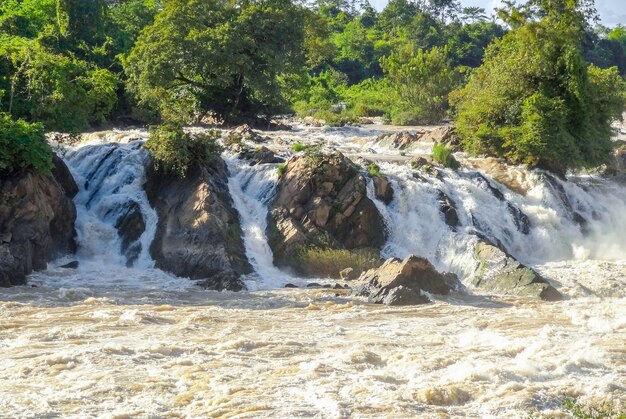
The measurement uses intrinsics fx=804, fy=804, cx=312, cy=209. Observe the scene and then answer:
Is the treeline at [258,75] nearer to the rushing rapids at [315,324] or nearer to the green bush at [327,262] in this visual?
the rushing rapids at [315,324]

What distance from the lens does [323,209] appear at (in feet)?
65.0

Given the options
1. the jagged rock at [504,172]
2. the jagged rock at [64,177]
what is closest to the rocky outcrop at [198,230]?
the jagged rock at [64,177]

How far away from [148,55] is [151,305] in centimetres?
1816

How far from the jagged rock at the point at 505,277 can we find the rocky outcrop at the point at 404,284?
1.07m

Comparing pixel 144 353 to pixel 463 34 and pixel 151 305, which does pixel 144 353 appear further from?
pixel 463 34

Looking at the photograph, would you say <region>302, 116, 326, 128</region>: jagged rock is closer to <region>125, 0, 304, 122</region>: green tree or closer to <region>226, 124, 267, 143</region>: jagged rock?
<region>125, 0, 304, 122</region>: green tree

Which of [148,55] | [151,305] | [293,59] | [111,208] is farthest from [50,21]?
→ [151,305]

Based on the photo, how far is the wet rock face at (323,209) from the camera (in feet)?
63.6

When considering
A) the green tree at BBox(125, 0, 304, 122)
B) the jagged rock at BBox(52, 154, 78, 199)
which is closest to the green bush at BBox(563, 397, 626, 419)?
the jagged rock at BBox(52, 154, 78, 199)

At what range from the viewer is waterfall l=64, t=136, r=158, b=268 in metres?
19.2

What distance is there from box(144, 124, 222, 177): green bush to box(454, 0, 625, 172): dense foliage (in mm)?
9781

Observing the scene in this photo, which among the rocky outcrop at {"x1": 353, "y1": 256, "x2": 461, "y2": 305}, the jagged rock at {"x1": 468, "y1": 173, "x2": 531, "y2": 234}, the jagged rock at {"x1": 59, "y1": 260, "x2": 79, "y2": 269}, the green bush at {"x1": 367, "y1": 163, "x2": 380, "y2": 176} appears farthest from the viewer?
the jagged rock at {"x1": 468, "y1": 173, "x2": 531, "y2": 234}

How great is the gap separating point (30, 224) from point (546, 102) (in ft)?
51.9

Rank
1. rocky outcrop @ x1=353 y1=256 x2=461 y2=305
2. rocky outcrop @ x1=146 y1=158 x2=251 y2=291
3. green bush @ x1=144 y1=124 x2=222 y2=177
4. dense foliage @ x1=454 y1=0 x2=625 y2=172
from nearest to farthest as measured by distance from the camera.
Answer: rocky outcrop @ x1=353 y1=256 x2=461 y2=305
rocky outcrop @ x1=146 y1=158 x2=251 y2=291
green bush @ x1=144 y1=124 x2=222 y2=177
dense foliage @ x1=454 y1=0 x2=625 y2=172
